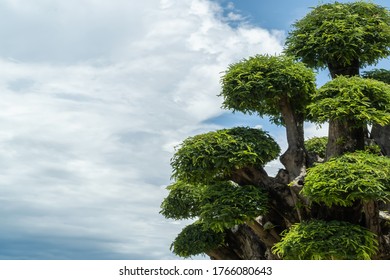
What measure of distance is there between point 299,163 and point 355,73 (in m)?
2.08

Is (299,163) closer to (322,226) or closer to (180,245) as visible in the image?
(322,226)

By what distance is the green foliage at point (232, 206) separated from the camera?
27.7 feet

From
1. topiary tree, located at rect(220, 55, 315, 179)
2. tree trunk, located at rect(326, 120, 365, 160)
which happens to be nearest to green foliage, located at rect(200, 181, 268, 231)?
topiary tree, located at rect(220, 55, 315, 179)

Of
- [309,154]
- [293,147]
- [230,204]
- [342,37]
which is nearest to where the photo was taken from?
[230,204]

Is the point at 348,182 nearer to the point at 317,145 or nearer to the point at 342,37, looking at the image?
the point at 342,37

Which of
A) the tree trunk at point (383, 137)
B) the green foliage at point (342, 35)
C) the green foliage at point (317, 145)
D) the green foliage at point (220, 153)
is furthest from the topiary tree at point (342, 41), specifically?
the green foliage at point (317, 145)

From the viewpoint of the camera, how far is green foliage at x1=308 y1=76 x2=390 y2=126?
8062 mm

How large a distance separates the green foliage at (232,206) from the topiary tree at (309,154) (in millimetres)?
17

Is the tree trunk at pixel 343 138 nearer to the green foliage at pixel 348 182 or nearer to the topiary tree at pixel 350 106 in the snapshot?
the topiary tree at pixel 350 106

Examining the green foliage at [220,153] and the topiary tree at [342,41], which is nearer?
the green foliage at [220,153]

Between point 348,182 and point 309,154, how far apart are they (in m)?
2.22

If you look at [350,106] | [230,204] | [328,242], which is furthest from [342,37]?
[328,242]

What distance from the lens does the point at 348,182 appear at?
24.1 ft

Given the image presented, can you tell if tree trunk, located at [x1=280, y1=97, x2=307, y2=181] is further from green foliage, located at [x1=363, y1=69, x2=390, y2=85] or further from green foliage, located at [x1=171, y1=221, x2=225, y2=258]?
green foliage, located at [x1=171, y1=221, x2=225, y2=258]
